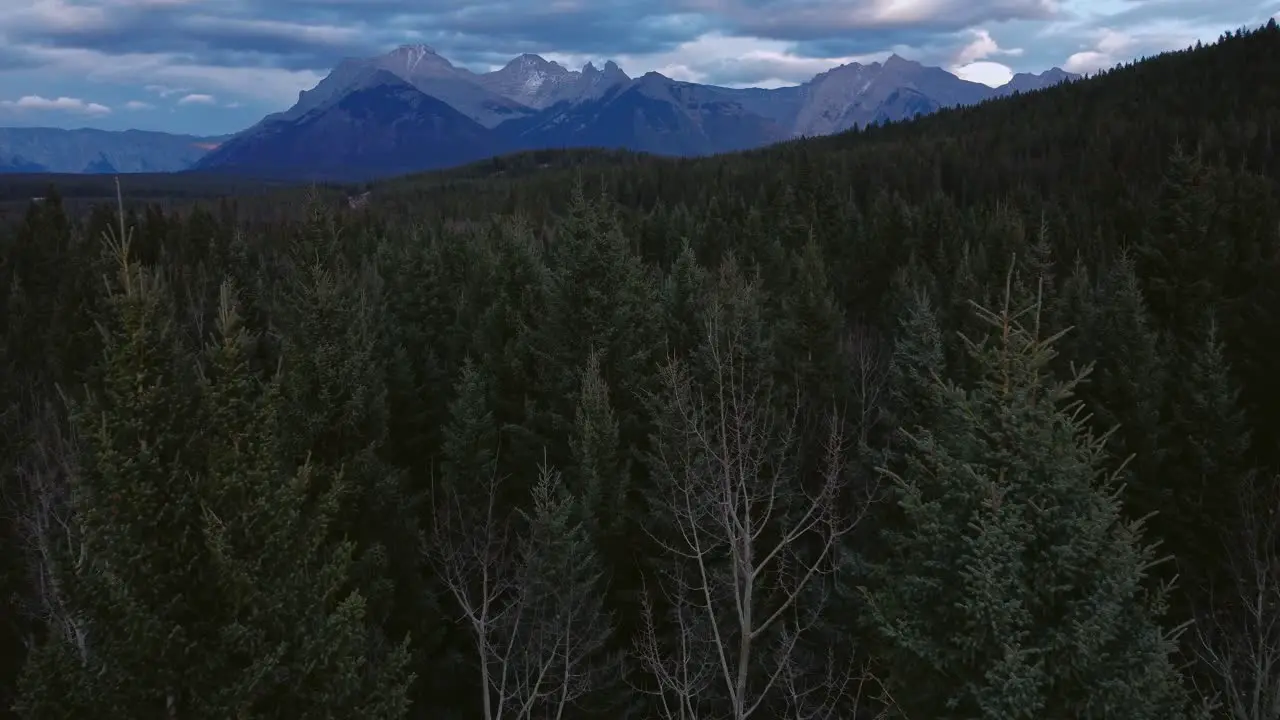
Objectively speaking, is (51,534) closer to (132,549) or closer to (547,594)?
(547,594)

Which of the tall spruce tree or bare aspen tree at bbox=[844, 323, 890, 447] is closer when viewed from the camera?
the tall spruce tree

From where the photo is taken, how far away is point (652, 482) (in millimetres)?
25875

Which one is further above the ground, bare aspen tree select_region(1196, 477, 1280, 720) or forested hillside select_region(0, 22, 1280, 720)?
forested hillside select_region(0, 22, 1280, 720)

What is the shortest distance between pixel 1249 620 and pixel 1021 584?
1921 centimetres

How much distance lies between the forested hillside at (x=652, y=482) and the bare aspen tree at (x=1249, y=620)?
9.6 inches

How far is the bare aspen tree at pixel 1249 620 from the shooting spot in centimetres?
1723

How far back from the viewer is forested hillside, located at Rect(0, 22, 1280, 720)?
10.8m

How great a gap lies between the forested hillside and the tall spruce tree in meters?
0.05

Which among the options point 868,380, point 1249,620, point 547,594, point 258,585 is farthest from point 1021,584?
point 868,380

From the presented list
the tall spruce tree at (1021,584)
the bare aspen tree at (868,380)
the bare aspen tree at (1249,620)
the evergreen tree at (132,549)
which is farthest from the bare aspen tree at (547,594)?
the bare aspen tree at (1249,620)

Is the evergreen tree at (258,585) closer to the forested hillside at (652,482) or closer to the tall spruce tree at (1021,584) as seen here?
the forested hillside at (652,482)

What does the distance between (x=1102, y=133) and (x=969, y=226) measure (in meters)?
51.7

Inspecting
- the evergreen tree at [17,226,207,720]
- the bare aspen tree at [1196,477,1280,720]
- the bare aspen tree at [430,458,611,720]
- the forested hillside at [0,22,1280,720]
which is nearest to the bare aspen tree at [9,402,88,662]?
the forested hillside at [0,22,1280,720]

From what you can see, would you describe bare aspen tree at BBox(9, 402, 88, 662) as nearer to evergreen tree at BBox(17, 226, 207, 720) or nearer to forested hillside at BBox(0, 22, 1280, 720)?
forested hillside at BBox(0, 22, 1280, 720)
